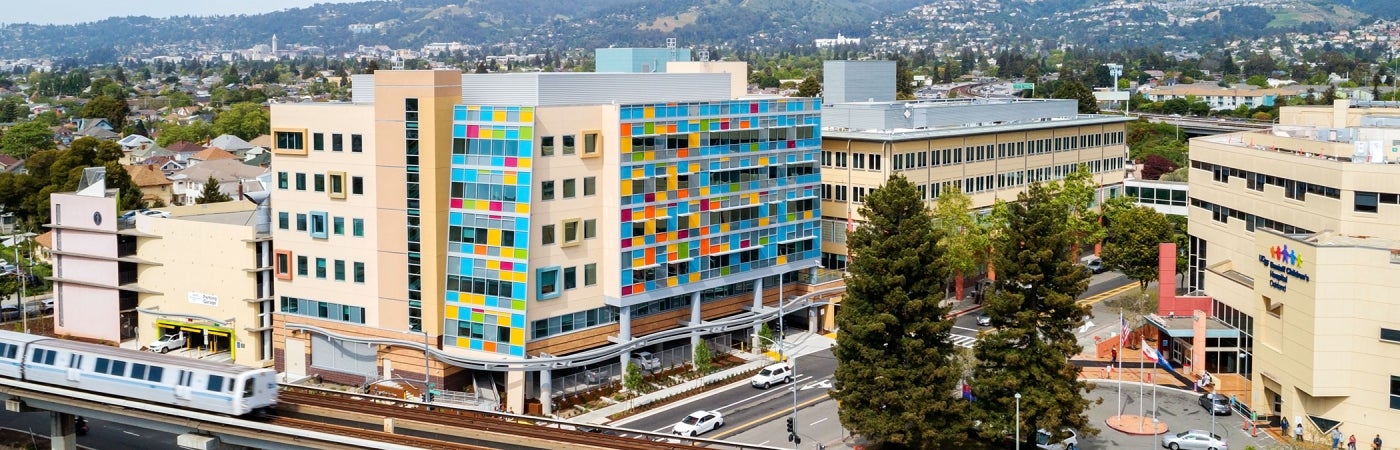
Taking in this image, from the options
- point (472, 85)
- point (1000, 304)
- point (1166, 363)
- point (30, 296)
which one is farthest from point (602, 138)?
point (30, 296)

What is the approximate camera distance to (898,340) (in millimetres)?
57938

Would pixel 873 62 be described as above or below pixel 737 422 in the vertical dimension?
above

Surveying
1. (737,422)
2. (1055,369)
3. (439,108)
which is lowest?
(737,422)

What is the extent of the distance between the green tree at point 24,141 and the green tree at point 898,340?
145 metres

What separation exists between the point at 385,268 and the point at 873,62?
53.3 meters

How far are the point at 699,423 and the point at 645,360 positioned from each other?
10409 mm

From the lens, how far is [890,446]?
60125 millimetres

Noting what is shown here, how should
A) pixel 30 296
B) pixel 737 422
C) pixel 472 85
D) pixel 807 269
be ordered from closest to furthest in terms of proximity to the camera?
pixel 737 422 → pixel 472 85 → pixel 807 269 → pixel 30 296

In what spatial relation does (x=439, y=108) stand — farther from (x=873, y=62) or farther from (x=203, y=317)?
(x=873, y=62)

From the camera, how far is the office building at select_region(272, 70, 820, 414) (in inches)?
2621

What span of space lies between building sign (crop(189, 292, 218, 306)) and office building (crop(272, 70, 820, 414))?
260 inches

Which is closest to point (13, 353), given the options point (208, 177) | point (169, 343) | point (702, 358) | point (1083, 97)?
point (169, 343)

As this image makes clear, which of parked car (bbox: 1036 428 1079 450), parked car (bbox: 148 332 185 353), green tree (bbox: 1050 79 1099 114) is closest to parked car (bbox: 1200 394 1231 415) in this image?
parked car (bbox: 1036 428 1079 450)

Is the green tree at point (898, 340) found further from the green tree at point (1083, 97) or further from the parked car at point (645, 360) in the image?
the green tree at point (1083, 97)
